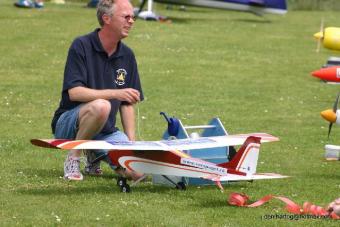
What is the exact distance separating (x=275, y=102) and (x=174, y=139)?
22.0ft

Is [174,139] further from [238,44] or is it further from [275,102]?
[238,44]

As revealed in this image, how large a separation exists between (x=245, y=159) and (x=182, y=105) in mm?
6383

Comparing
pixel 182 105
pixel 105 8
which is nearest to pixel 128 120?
pixel 105 8

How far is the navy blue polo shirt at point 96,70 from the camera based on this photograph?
780 cm

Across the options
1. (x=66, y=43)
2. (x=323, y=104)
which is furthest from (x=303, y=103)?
(x=66, y=43)

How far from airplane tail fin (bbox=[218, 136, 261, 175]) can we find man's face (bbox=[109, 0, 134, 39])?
5.24ft

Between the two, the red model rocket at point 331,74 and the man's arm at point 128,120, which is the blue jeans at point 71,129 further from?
the red model rocket at point 331,74

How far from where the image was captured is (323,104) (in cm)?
1459

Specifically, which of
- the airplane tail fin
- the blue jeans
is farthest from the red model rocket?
the blue jeans

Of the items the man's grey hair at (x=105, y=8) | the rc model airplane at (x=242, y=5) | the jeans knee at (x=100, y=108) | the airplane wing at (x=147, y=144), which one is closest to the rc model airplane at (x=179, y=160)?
the airplane wing at (x=147, y=144)

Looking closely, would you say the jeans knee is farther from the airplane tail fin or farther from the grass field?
the airplane tail fin

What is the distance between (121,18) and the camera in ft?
25.7

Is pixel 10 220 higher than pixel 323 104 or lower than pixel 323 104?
higher

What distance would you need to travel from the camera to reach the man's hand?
7414 mm
